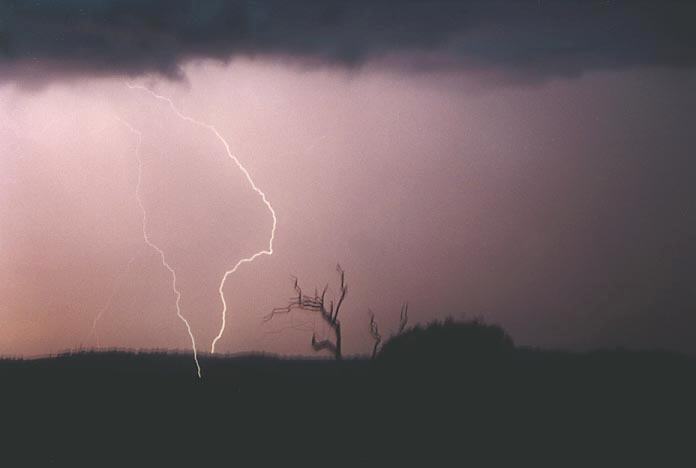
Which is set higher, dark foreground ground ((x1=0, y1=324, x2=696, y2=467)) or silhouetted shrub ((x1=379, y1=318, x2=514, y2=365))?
silhouetted shrub ((x1=379, y1=318, x2=514, y2=365))

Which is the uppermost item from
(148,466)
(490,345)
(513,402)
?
(490,345)

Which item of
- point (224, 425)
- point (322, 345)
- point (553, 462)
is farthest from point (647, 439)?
point (322, 345)

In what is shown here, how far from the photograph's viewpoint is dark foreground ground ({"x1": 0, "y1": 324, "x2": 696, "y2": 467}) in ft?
35.1

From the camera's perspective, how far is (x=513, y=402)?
1377 cm

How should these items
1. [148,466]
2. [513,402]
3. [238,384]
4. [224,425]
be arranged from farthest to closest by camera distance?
[238,384] < [513,402] < [224,425] < [148,466]

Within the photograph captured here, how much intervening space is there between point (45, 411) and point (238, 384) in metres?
5.39

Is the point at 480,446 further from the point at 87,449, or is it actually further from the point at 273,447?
the point at 87,449

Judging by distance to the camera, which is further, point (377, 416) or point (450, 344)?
A: point (450, 344)

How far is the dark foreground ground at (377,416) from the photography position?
10.7 m

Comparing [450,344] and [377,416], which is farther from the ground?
[450,344]

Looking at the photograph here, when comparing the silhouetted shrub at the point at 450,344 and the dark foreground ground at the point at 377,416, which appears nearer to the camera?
the dark foreground ground at the point at 377,416

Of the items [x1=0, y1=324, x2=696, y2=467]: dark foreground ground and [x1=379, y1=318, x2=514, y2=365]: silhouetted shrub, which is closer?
[x1=0, y1=324, x2=696, y2=467]: dark foreground ground

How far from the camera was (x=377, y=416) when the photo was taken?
1309 cm

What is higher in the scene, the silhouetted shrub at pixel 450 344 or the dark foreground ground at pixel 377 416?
the silhouetted shrub at pixel 450 344
